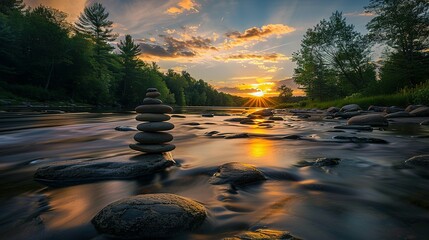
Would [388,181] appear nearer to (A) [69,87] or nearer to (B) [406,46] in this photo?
(B) [406,46]

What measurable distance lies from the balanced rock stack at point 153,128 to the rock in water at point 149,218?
2.52 meters

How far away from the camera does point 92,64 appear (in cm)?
5369

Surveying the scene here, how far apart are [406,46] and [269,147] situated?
1193 inches

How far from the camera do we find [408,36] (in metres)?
27.6

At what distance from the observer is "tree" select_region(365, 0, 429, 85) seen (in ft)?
86.4

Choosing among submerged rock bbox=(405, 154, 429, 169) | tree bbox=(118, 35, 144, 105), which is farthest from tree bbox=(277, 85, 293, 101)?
submerged rock bbox=(405, 154, 429, 169)

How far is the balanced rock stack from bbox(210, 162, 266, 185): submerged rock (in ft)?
5.16

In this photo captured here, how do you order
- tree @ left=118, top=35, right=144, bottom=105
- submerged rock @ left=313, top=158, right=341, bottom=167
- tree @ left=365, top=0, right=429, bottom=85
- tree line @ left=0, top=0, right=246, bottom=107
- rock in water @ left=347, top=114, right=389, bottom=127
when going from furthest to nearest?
tree @ left=118, top=35, right=144, bottom=105
tree line @ left=0, top=0, right=246, bottom=107
tree @ left=365, top=0, right=429, bottom=85
rock in water @ left=347, top=114, right=389, bottom=127
submerged rock @ left=313, top=158, right=341, bottom=167

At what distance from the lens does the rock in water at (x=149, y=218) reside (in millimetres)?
1999

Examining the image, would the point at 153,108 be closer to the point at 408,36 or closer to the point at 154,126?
the point at 154,126

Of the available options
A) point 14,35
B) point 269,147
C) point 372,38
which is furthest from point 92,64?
point 269,147

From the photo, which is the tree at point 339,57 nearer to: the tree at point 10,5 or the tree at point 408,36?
the tree at point 408,36

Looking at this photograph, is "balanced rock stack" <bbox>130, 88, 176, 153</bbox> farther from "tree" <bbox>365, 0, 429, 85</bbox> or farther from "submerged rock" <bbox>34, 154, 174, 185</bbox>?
"tree" <bbox>365, 0, 429, 85</bbox>

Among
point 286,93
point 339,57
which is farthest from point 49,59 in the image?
point 286,93
